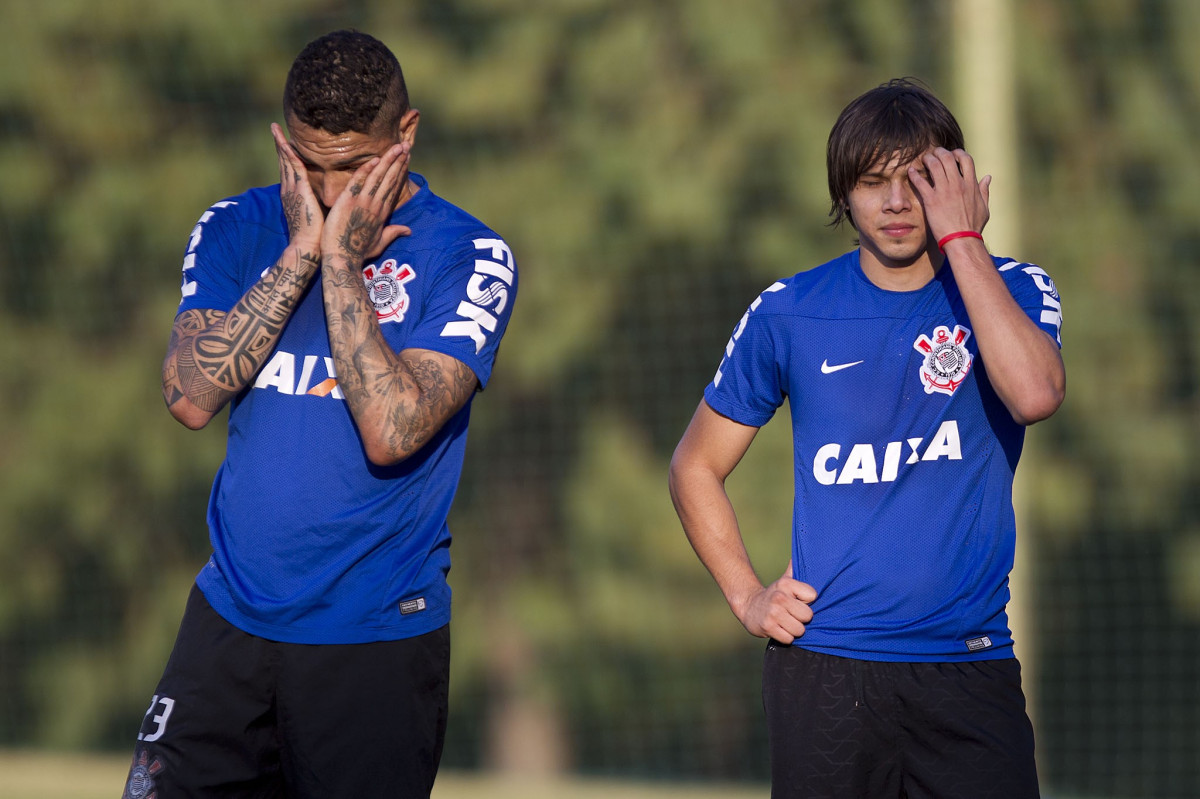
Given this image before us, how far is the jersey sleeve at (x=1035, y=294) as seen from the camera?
8.63ft

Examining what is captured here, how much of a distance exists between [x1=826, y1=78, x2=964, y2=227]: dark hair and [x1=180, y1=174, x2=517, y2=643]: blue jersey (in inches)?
28.8

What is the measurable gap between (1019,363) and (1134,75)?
466 cm

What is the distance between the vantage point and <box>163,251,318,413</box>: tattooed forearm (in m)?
2.70

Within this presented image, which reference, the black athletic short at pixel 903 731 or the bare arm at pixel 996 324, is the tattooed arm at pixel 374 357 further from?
the bare arm at pixel 996 324

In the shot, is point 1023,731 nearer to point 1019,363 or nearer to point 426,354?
point 1019,363

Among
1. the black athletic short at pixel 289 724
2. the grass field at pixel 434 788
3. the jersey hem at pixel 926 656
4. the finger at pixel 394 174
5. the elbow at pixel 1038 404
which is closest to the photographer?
the elbow at pixel 1038 404

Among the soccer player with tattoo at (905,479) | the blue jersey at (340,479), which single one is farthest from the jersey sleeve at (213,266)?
the soccer player with tattoo at (905,479)

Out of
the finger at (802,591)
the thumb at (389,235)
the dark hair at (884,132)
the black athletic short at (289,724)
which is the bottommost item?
the black athletic short at (289,724)

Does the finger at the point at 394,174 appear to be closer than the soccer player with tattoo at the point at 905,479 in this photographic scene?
No

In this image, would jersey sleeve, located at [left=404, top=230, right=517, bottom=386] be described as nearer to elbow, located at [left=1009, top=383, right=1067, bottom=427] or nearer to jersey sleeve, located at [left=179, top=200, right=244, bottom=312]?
jersey sleeve, located at [left=179, top=200, right=244, bottom=312]

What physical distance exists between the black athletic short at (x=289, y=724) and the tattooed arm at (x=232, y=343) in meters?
0.48

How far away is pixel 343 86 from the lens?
8.86ft

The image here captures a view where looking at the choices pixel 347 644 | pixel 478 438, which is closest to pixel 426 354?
pixel 347 644

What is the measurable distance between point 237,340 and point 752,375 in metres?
1.06
